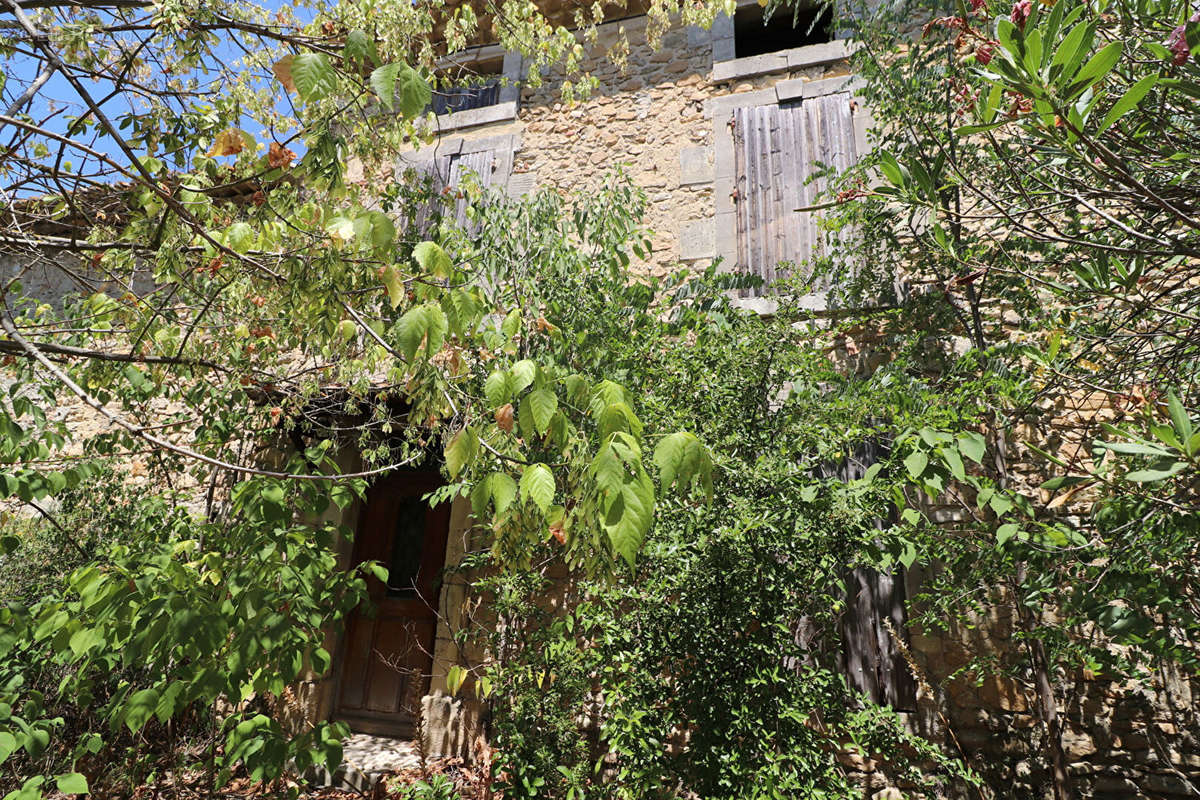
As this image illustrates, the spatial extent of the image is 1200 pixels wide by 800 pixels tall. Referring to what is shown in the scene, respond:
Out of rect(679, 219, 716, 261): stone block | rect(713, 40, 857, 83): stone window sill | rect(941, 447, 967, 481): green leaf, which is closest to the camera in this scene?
rect(941, 447, 967, 481): green leaf

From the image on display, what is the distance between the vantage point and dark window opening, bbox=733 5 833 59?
532cm

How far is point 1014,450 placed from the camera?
145 inches

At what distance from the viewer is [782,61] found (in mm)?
5020

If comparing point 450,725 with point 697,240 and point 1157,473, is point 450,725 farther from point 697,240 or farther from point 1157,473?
point 1157,473

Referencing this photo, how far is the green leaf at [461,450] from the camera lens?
1.26m

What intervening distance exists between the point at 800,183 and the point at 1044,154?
2430 millimetres

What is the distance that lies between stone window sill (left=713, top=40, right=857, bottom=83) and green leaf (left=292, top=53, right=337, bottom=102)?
4.45 metres

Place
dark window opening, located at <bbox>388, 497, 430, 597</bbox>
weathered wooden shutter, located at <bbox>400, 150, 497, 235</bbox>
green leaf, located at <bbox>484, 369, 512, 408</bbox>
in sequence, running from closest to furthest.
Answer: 1. green leaf, located at <bbox>484, 369, 512, 408</bbox>
2. dark window opening, located at <bbox>388, 497, 430, 597</bbox>
3. weathered wooden shutter, located at <bbox>400, 150, 497, 235</bbox>

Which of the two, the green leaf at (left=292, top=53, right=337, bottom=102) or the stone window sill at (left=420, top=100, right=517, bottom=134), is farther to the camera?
the stone window sill at (left=420, top=100, right=517, bottom=134)

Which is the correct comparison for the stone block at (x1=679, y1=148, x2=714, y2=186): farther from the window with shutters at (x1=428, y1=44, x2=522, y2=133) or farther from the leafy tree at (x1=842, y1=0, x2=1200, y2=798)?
the window with shutters at (x1=428, y1=44, x2=522, y2=133)

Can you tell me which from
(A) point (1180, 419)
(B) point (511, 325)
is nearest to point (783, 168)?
(B) point (511, 325)

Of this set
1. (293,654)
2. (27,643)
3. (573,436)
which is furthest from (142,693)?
(573,436)

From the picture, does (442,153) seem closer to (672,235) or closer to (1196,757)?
(672,235)

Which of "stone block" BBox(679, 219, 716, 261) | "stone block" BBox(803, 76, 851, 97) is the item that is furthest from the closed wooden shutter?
"stone block" BBox(803, 76, 851, 97)
